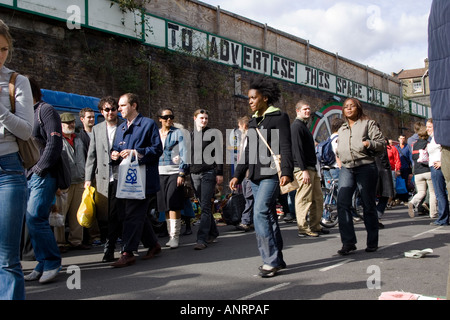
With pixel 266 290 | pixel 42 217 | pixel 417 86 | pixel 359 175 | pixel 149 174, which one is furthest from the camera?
pixel 417 86

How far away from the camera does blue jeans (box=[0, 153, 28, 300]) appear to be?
2910 mm

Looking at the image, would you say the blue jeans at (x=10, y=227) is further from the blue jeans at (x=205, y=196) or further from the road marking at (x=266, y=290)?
the blue jeans at (x=205, y=196)

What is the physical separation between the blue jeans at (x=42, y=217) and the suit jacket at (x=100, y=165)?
110 centimetres

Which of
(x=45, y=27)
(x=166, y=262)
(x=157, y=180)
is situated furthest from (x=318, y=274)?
(x=45, y=27)

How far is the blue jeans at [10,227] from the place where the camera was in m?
2.91

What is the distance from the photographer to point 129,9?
13672 millimetres

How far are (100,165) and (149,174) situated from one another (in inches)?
30.0

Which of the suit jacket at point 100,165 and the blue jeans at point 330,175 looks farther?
the blue jeans at point 330,175

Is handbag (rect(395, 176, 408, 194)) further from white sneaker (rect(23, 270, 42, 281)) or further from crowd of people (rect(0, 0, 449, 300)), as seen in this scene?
white sneaker (rect(23, 270, 42, 281))

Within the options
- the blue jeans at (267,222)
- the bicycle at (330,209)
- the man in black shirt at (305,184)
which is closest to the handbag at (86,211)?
the blue jeans at (267,222)

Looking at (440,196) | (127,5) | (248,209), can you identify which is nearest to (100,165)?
(248,209)

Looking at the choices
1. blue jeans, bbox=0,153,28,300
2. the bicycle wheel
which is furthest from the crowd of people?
the bicycle wheel

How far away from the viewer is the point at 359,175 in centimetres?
616

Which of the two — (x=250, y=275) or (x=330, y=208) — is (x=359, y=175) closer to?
(x=250, y=275)
